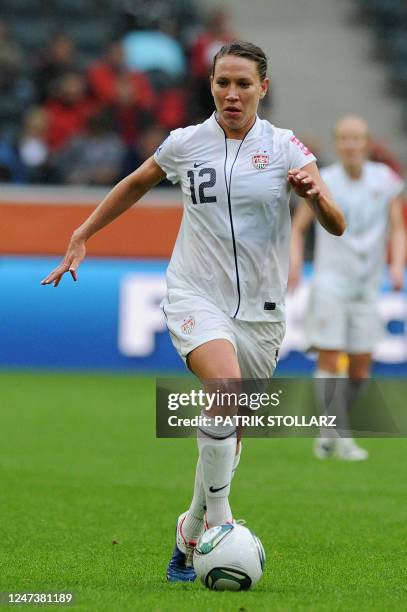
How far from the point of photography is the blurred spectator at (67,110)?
715 inches

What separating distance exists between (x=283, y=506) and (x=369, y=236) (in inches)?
136

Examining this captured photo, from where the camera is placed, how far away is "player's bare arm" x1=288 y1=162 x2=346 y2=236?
5.84 meters

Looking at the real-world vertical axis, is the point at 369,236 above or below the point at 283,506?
above

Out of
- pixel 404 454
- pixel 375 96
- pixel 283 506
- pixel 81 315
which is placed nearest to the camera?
pixel 283 506

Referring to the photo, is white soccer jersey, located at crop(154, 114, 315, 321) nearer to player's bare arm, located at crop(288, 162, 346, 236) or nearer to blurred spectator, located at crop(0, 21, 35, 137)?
player's bare arm, located at crop(288, 162, 346, 236)

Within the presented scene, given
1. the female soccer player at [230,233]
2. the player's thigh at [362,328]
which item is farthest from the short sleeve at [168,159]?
the player's thigh at [362,328]

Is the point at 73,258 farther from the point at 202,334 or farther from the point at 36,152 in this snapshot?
the point at 36,152

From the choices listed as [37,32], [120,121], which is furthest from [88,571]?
[37,32]

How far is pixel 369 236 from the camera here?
37.5 feet

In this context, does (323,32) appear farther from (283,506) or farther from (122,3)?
(283,506)

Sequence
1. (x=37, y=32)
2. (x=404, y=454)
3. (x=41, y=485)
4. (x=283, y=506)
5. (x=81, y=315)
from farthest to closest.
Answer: (x=37, y=32)
(x=81, y=315)
(x=404, y=454)
(x=41, y=485)
(x=283, y=506)

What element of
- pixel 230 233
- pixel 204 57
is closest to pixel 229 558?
pixel 230 233

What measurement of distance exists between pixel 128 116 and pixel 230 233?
12314mm

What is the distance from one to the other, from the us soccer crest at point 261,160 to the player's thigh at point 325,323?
Answer: 4.93 metres
